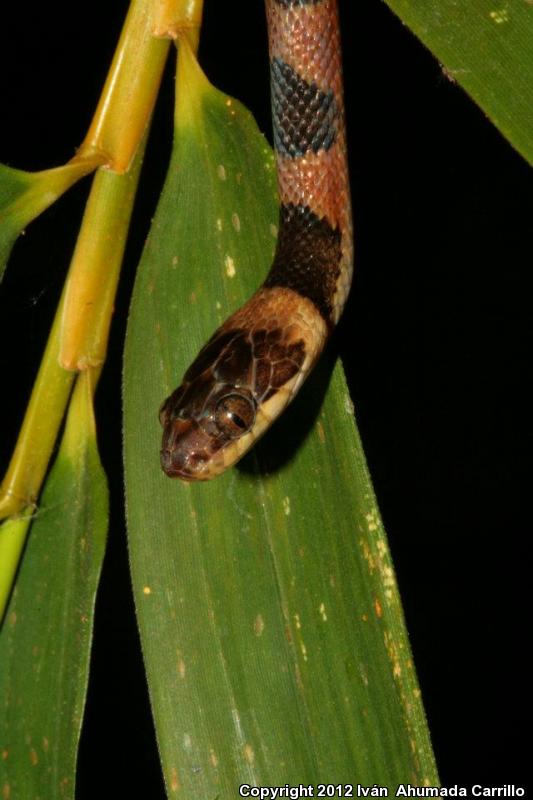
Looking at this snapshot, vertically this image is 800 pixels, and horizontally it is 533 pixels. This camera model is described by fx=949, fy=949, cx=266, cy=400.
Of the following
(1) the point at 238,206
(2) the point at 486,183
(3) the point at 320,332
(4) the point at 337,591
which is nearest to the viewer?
(4) the point at 337,591

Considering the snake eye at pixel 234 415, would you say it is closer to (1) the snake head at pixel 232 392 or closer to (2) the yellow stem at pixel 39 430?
(1) the snake head at pixel 232 392

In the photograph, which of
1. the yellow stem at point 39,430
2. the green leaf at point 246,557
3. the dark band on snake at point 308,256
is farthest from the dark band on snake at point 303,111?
the yellow stem at point 39,430

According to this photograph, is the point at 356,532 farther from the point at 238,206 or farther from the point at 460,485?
the point at 460,485

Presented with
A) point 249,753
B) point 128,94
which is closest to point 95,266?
point 128,94

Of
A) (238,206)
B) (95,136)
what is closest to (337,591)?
(238,206)

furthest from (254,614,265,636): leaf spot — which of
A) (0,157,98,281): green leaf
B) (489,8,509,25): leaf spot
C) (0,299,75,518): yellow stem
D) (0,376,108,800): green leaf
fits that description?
(489,8,509,25): leaf spot

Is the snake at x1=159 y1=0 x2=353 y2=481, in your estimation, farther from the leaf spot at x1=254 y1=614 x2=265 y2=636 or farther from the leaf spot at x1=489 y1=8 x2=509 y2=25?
the leaf spot at x1=489 y1=8 x2=509 y2=25

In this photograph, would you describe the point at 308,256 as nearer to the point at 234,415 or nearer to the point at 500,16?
the point at 234,415
